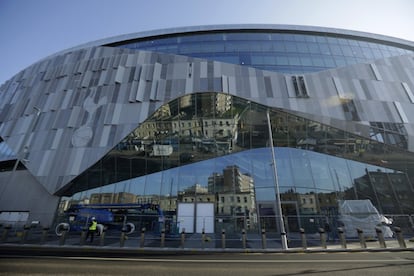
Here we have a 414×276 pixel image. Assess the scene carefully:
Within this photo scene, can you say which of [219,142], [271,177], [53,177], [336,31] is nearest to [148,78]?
[219,142]

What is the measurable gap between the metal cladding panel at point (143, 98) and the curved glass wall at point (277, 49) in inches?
169

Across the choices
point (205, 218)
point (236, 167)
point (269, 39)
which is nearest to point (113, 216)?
point (205, 218)

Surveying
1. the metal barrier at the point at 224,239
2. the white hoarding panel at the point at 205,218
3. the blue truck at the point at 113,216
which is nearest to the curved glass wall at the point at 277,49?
the white hoarding panel at the point at 205,218

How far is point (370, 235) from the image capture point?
14938mm

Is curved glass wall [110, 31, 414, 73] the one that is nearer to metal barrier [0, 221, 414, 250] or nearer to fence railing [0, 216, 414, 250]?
fence railing [0, 216, 414, 250]

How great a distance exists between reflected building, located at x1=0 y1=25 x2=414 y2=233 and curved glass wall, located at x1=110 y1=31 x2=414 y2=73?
4.41 metres

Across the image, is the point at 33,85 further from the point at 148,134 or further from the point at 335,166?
the point at 335,166

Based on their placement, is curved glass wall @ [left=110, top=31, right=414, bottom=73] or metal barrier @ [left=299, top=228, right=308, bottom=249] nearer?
metal barrier @ [left=299, top=228, right=308, bottom=249]

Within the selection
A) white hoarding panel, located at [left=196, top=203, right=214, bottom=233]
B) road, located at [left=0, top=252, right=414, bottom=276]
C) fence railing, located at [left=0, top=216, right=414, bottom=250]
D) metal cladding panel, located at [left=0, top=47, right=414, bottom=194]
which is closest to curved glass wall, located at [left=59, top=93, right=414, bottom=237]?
white hoarding panel, located at [left=196, top=203, right=214, bottom=233]

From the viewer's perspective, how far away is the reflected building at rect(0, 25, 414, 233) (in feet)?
64.8

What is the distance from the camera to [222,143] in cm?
2217

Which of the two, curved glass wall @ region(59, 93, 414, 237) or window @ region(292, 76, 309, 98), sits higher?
window @ region(292, 76, 309, 98)

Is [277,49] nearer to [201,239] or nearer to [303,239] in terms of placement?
[303,239]

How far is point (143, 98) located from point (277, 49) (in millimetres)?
21243
